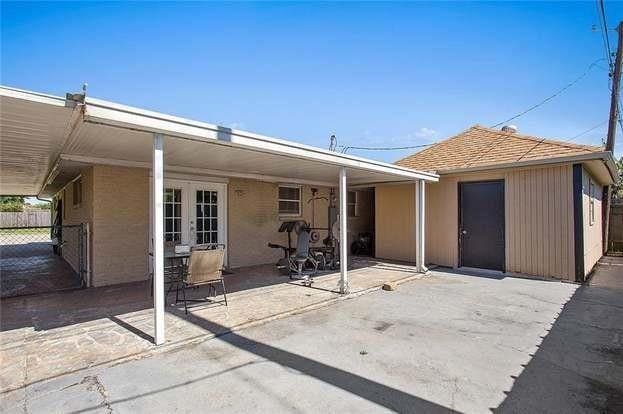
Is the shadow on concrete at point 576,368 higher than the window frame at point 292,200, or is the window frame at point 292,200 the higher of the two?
the window frame at point 292,200

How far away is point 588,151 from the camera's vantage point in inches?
297

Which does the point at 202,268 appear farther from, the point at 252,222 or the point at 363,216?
the point at 363,216

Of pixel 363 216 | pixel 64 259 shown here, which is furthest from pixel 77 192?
pixel 363 216

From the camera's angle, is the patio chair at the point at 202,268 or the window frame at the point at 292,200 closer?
the patio chair at the point at 202,268

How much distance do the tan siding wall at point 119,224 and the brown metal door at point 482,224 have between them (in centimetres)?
831

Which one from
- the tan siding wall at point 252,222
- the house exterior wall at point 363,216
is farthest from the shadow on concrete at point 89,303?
the house exterior wall at point 363,216

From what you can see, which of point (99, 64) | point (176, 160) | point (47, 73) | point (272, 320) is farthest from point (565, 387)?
point (47, 73)

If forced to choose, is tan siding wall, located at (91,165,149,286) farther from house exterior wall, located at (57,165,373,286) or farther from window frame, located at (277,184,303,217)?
window frame, located at (277,184,303,217)

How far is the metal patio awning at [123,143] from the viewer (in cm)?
334

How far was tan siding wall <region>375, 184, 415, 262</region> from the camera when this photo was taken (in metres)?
10.7

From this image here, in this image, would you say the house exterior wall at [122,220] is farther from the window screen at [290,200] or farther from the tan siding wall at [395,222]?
the tan siding wall at [395,222]

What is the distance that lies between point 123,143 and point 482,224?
8.72 meters

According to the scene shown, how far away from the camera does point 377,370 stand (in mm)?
3363

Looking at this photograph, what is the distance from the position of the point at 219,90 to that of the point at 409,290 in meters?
9.74
